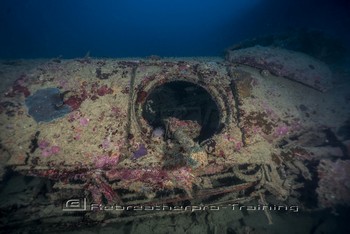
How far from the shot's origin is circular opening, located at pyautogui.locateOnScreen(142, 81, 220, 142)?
19.6ft

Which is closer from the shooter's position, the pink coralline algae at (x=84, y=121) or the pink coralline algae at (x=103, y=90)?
the pink coralline algae at (x=84, y=121)

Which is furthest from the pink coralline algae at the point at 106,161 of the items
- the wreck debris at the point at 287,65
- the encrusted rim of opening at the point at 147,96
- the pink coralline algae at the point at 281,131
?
the wreck debris at the point at 287,65

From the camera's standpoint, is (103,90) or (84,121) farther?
(103,90)

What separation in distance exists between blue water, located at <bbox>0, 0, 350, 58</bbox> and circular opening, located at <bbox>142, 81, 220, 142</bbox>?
1447cm

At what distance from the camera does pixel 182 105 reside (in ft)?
21.1

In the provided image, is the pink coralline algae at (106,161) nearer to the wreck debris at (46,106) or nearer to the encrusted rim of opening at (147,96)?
the encrusted rim of opening at (147,96)

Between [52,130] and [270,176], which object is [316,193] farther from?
[52,130]

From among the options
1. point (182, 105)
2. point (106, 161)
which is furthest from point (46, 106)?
point (182, 105)

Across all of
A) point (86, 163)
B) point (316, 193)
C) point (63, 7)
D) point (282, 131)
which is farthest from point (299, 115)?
point (63, 7)

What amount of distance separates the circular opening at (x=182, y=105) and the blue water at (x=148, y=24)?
47.5ft

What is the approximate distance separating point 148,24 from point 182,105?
226ft

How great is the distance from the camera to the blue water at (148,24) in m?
18.6

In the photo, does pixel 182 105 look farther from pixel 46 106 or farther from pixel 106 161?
pixel 46 106

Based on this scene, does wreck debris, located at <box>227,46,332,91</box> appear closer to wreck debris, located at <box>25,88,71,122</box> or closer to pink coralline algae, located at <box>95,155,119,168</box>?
pink coralline algae, located at <box>95,155,119,168</box>
